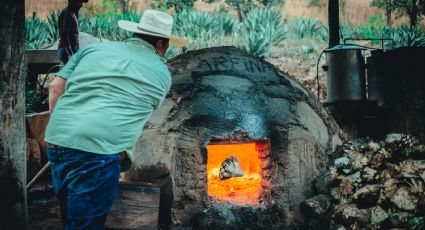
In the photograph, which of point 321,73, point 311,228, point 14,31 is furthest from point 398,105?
point 321,73

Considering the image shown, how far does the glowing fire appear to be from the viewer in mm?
4812

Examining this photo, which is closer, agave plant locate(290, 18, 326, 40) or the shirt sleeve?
the shirt sleeve

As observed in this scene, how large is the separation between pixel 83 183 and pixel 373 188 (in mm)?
3074

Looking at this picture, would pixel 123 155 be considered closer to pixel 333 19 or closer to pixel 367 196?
pixel 367 196

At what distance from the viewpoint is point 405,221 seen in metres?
3.62

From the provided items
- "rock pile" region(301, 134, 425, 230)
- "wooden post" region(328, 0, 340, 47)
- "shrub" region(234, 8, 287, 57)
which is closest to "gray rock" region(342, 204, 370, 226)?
"rock pile" region(301, 134, 425, 230)

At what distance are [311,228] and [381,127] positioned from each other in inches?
118

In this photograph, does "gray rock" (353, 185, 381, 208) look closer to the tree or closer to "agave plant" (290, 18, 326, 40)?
"agave plant" (290, 18, 326, 40)

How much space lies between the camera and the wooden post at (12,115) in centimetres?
271

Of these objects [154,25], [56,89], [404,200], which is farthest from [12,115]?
[404,200]

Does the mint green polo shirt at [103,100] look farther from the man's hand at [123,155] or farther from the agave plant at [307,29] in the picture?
the agave plant at [307,29]

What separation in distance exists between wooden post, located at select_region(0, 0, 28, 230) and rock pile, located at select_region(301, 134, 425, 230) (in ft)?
9.71

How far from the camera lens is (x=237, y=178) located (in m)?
5.15

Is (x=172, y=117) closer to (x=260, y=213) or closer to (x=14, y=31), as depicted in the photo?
(x=260, y=213)
